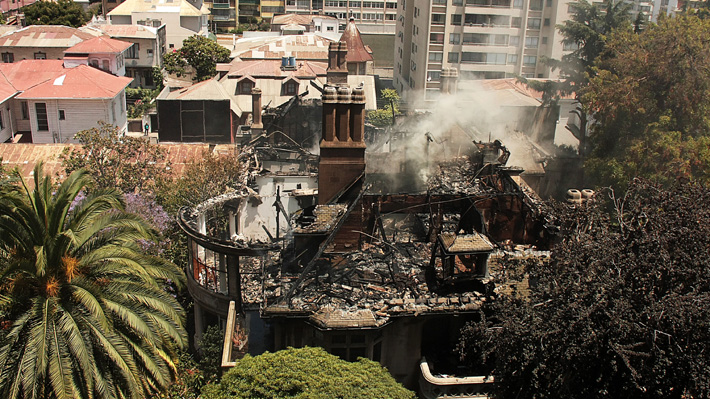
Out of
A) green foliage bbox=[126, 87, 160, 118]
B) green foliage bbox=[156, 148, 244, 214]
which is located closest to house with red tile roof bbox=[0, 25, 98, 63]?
green foliage bbox=[126, 87, 160, 118]

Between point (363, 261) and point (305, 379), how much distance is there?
5.21m

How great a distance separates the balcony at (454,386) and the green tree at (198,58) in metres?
62.6

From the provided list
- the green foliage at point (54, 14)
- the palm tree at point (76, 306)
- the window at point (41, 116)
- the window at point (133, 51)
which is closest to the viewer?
the palm tree at point (76, 306)

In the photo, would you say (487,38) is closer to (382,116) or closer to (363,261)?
(382,116)

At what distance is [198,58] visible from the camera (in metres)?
75.1

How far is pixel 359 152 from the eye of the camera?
2253 centimetres

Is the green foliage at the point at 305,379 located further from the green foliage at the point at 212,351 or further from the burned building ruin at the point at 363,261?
the green foliage at the point at 212,351

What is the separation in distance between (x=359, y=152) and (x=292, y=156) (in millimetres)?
11347

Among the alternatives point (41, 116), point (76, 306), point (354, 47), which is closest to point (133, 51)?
point (354, 47)

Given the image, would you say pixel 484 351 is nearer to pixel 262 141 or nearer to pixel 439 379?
pixel 439 379

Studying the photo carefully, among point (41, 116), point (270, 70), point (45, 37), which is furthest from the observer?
point (45, 37)

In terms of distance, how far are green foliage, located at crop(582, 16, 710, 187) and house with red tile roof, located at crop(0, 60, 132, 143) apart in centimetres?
3278

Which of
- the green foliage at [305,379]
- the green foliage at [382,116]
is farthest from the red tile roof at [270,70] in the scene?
the green foliage at [305,379]

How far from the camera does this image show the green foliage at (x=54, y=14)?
92925mm
